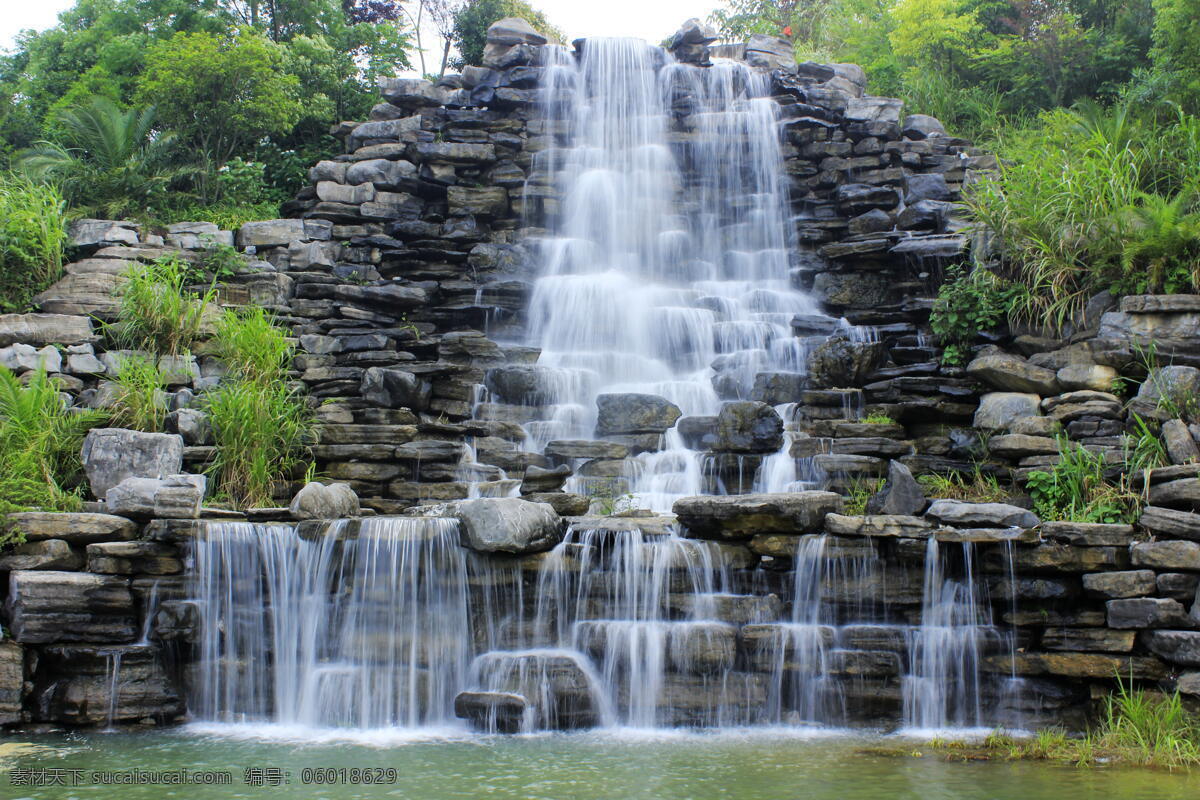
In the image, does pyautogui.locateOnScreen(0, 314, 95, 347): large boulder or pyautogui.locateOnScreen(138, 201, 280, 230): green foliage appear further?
pyautogui.locateOnScreen(138, 201, 280, 230): green foliage

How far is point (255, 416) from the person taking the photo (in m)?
9.29

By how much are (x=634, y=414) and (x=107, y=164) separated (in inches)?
343

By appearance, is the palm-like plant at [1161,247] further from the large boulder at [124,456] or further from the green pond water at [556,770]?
the large boulder at [124,456]

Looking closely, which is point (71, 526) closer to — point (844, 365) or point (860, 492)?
point (860, 492)

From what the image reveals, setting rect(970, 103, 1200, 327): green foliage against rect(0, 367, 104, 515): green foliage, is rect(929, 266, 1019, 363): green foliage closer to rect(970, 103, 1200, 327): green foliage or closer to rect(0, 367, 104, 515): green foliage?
rect(970, 103, 1200, 327): green foliage

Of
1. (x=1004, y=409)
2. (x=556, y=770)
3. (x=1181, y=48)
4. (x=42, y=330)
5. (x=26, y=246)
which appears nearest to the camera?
(x=556, y=770)

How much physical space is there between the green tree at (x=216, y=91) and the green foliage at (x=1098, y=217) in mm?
10309

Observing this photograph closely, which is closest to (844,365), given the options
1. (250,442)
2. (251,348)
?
(250,442)

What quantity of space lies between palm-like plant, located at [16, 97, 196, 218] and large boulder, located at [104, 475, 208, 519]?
6.69 metres

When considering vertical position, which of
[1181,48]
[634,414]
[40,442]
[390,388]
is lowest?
[40,442]

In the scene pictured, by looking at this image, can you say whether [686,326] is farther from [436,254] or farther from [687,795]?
[687,795]

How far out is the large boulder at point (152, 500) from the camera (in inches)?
288

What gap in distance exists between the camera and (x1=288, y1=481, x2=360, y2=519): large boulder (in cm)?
814

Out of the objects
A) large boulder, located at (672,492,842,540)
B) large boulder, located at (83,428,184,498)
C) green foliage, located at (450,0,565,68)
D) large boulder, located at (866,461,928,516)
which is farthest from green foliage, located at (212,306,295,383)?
green foliage, located at (450,0,565,68)
